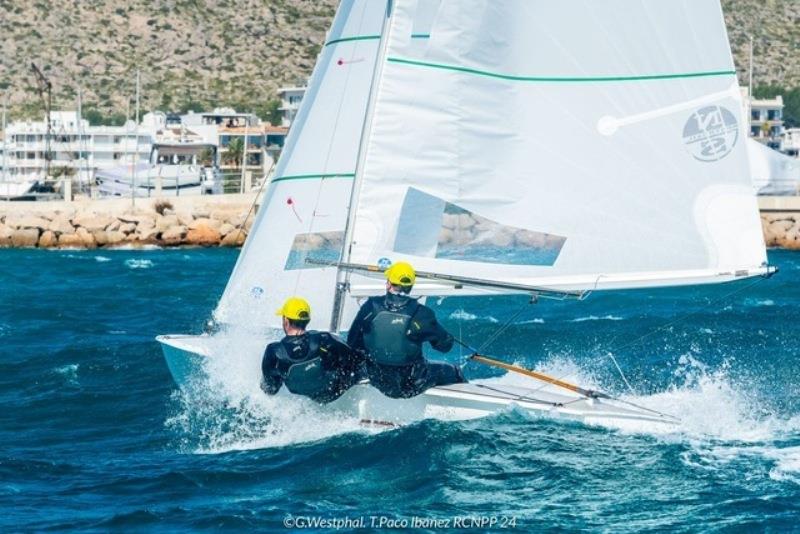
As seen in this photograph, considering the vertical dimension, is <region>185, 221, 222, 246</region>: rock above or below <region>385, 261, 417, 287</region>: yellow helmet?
below

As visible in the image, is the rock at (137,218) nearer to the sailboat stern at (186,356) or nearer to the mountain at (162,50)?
the sailboat stern at (186,356)

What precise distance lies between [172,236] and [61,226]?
3567mm

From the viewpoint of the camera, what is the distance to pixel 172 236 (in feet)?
159

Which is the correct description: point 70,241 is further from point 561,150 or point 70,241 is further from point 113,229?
point 561,150

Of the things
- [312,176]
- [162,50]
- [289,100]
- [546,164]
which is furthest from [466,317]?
[162,50]

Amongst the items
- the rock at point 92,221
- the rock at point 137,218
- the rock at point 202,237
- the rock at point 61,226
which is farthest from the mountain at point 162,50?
the rock at point 61,226

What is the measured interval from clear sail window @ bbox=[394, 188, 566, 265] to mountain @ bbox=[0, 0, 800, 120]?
8519cm

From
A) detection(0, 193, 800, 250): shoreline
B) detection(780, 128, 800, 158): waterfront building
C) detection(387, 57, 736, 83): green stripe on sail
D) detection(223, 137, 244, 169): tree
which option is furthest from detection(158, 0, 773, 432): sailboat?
detection(780, 128, 800, 158): waterfront building

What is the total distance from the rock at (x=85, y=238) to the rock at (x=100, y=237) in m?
0.13

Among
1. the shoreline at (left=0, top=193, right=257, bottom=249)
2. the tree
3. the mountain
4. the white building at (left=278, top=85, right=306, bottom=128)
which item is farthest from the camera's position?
the mountain

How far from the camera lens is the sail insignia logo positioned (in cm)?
1384

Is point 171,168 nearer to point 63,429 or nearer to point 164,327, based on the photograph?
point 164,327

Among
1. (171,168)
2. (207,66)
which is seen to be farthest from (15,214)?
(207,66)

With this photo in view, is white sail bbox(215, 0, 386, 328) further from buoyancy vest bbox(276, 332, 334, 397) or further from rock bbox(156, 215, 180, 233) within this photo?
rock bbox(156, 215, 180, 233)
